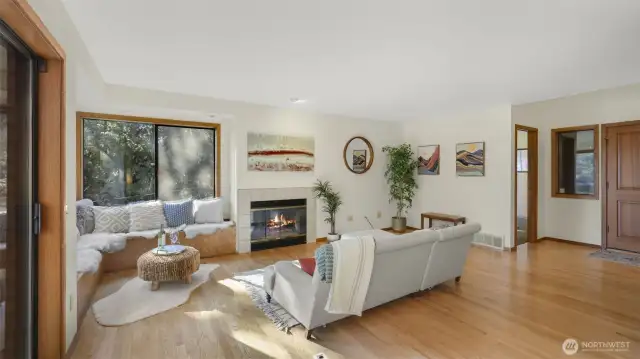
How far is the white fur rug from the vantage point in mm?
2747

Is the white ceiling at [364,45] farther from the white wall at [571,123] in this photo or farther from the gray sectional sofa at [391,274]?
the gray sectional sofa at [391,274]

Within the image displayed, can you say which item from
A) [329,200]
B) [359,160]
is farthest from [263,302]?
[359,160]

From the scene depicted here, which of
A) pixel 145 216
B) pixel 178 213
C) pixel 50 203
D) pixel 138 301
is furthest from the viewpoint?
pixel 178 213

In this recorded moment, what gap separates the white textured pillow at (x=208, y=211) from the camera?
16.1 feet

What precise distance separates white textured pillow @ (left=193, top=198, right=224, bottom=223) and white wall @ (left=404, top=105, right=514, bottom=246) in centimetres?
400

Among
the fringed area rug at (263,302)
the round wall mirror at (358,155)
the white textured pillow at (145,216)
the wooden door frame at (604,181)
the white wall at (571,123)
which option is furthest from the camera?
the round wall mirror at (358,155)

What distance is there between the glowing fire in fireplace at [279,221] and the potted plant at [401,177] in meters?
2.34

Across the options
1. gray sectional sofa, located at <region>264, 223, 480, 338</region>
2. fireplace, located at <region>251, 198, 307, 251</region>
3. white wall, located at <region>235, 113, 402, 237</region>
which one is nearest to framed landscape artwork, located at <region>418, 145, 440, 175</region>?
white wall, located at <region>235, 113, 402, 237</region>

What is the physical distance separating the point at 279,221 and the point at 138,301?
2.57 metres

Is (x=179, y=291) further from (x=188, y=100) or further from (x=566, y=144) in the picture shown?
(x=566, y=144)

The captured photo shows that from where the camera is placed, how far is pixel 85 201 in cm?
430

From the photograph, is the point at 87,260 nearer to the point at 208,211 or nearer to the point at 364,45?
the point at 208,211

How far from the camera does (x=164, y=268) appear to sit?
322 cm

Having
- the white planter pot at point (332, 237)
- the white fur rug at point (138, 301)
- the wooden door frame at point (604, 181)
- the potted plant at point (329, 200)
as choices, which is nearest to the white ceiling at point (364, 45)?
the wooden door frame at point (604, 181)
